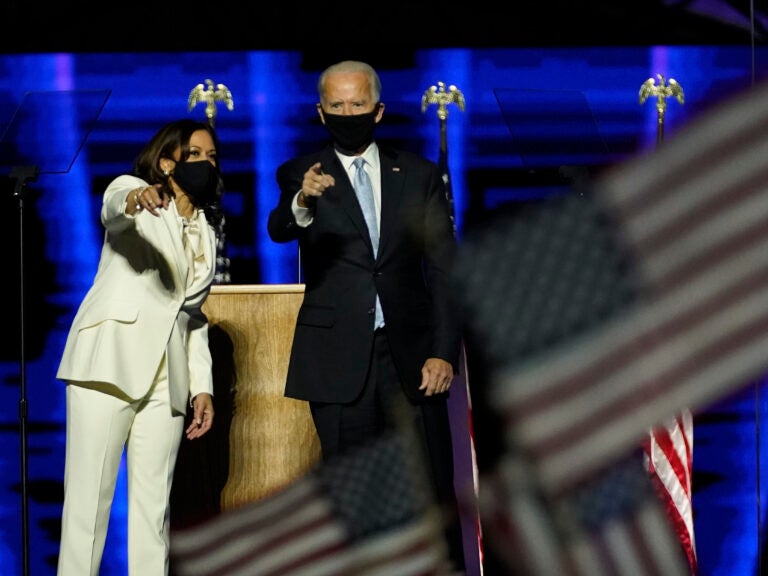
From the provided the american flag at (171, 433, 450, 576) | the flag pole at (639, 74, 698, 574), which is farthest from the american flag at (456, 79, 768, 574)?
the flag pole at (639, 74, 698, 574)

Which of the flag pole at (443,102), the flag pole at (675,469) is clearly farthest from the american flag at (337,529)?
the flag pole at (443,102)

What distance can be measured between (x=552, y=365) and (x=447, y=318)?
573mm

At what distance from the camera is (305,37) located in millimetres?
4137

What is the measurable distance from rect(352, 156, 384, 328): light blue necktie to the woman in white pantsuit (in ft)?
1.02

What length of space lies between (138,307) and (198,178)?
0.28 metres

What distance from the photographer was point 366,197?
3.05 meters

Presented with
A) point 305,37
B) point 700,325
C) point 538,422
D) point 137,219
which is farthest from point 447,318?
point 305,37

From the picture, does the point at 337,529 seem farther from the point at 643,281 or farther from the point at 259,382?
the point at 643,281

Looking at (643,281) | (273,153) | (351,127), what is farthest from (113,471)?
(273,153)

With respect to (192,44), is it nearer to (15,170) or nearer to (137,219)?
(15,170)

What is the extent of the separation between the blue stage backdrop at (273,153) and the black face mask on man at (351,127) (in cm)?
118

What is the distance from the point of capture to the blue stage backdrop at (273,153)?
13.6 feet

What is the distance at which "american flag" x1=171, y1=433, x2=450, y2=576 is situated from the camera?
3078 mm

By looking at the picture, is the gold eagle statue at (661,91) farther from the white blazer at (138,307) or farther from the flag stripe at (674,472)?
the white blazer at (138,307)
